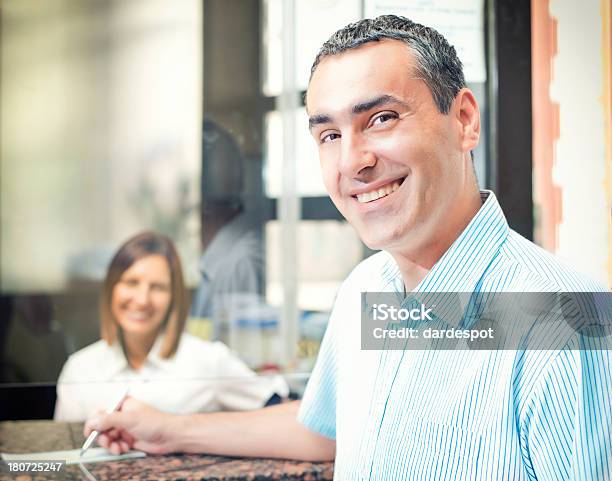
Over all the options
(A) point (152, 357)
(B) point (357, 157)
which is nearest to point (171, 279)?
(A) point (152, 357)

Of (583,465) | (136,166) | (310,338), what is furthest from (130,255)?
(583,465)

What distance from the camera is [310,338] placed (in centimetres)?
143

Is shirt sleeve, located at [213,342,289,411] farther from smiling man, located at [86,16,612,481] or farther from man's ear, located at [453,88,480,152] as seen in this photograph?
man's ear, located at [453,88,480,152]

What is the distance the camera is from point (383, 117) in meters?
1.15

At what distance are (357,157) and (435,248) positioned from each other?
0.72ft

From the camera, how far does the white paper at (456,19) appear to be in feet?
4.19

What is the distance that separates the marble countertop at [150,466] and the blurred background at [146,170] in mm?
49

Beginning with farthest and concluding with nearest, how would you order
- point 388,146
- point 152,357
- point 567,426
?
point 152,357 → point 388,146 → point 567,426

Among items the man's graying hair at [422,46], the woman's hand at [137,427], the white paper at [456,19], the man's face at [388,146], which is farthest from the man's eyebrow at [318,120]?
the woman's hand at [137,427]

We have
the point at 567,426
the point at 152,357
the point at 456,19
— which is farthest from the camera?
the point at 152,357

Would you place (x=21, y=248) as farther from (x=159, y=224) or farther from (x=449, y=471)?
(x=449, y=471)

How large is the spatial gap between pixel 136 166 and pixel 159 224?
13 centimetres

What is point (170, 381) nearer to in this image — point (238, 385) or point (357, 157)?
point (238, 385)

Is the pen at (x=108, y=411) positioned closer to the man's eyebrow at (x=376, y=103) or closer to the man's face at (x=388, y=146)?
the man's face at (x=388, y=146)
